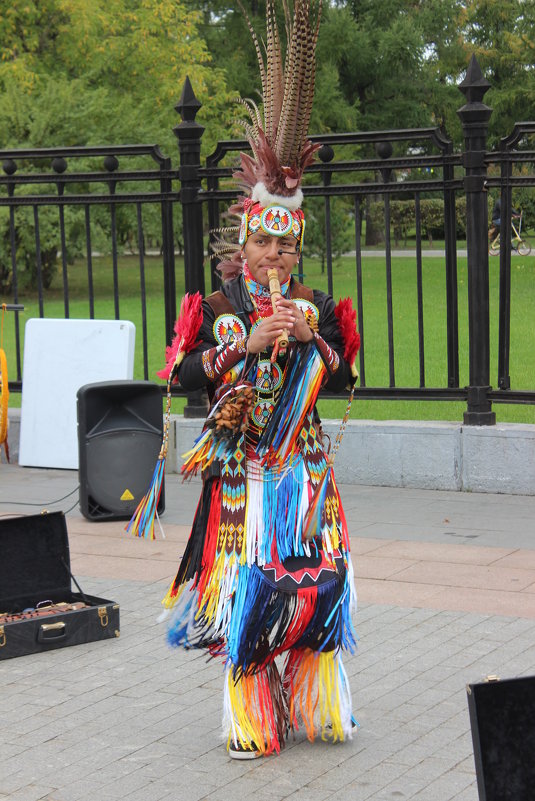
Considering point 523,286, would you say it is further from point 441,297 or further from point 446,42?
point 446,42

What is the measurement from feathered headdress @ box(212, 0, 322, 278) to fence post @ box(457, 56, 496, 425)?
4139mm

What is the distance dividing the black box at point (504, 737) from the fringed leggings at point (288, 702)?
1.35 meters

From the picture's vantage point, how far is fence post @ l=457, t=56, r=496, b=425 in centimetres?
827

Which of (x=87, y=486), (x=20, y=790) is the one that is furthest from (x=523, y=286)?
(x=20, y=790)

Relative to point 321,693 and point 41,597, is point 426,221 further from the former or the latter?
point 321,693

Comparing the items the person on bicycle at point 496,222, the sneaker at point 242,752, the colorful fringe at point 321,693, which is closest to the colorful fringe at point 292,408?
the colorful fringe at point 321,693

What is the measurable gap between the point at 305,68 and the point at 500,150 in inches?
170

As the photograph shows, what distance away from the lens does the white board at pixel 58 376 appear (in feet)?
31.0

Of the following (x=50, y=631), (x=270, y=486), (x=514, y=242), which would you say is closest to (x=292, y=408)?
(x=270, y=486)

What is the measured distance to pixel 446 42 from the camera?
41.1 meters

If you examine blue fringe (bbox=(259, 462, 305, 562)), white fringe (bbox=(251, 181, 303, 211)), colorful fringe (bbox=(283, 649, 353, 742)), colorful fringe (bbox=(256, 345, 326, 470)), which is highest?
white fringe (bbox=(251, 181, 303, 211))

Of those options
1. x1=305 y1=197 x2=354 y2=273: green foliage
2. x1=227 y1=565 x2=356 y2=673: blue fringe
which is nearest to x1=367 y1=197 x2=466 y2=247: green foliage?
x1=305 y1=197 x2=354 y2=273: green foliage

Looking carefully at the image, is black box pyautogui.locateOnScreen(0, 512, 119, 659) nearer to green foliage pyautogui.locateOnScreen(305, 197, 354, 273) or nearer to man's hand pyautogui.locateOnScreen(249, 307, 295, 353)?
man's hand pyautogui.locateOnScreen(249, 307, 295, 353)

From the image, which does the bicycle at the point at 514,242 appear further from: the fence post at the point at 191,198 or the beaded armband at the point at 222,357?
the beaded armband at the point at 222,357
